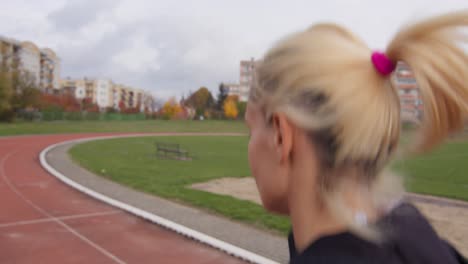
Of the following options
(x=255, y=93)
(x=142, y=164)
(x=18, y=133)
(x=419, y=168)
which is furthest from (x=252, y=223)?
(x=18, y=133)

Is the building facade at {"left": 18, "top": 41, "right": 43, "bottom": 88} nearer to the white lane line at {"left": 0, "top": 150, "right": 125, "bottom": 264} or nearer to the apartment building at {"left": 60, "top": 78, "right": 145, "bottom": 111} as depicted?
the apartment building at {"left": 60, "top": 78, "right": 145, "bottom": 111}

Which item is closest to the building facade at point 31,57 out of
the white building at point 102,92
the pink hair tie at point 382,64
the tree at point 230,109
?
the white building at point 102,92

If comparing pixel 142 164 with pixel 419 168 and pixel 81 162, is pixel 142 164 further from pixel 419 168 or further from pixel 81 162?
pixel 419 168

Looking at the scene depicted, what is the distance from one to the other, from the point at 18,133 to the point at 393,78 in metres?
34.5

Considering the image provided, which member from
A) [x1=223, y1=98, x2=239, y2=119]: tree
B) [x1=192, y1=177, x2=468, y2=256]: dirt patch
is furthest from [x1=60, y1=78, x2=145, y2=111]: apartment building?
[x1=192, y1=177, x2=468, y2=256]: dirt patch

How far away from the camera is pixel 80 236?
5.68 metres

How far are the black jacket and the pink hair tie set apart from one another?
37 centimetres

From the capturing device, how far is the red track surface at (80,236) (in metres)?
4.95

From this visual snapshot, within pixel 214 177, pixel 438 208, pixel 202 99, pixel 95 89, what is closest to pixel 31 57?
pixel 95 89

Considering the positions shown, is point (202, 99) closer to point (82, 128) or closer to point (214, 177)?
point (82, 128)

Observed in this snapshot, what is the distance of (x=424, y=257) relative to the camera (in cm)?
84

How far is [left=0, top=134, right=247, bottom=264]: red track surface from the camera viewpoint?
495cm

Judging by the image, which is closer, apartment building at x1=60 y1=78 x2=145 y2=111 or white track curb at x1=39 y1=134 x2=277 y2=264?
white track curb at x1=39 y1=134 x2=277 y2=264

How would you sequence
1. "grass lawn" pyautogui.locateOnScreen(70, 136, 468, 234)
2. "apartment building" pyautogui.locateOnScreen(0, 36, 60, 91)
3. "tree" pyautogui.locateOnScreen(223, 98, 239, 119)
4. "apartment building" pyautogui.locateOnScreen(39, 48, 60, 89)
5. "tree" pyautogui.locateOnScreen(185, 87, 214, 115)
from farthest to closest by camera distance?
1. "tree" pyautogui.locateOnScreen(185, 87, 214, 115)
2. "apartment building" pyautogui.locateOnScreen(39, 48, 60, 89)
3. "tree" pyautogui.locateOnScreen(223, 98, 239, 119)
4. "apartment building" pyautogui.locateOnScreen(0, 36, 60, 91)
5. "grass lawn" pyautogui.locateOnScreen(70, 136, 468, 234)
